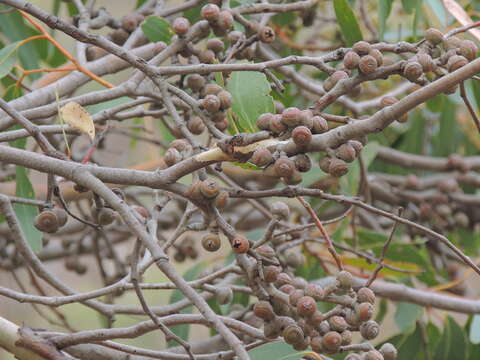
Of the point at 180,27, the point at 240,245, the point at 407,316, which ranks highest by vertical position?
the point at 180,27

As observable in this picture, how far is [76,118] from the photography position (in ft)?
3.51

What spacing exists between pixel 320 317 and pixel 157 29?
2.40 ft

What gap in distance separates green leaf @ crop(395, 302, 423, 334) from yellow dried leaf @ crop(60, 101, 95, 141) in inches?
37.5

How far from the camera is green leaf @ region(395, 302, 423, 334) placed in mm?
1764

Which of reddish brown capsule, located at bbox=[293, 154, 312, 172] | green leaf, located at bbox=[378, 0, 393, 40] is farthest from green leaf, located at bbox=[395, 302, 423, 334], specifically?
reddish brown capsule, located at bbox=[293, 154, 312, 172]

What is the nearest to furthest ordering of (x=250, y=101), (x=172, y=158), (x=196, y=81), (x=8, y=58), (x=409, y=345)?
(x=172, y=158) → (x=250, y=101) → (x=196, y=81) → (x=8, y=58) → (x=409, y=345)

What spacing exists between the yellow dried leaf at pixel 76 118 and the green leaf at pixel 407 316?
0.95 meters

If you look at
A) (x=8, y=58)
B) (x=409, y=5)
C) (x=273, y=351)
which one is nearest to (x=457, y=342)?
(x=409, y=5)

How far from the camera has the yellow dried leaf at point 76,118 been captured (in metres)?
1.06

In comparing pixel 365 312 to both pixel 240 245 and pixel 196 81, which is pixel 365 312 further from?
pixel 196 81

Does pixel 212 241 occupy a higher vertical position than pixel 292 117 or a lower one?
lower

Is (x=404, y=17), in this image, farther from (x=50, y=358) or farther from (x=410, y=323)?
(x=50, y=358)

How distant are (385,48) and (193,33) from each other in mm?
350

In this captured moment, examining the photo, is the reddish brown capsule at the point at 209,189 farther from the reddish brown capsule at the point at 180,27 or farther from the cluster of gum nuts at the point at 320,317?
the reddish brown capsule at the point at 180,27
